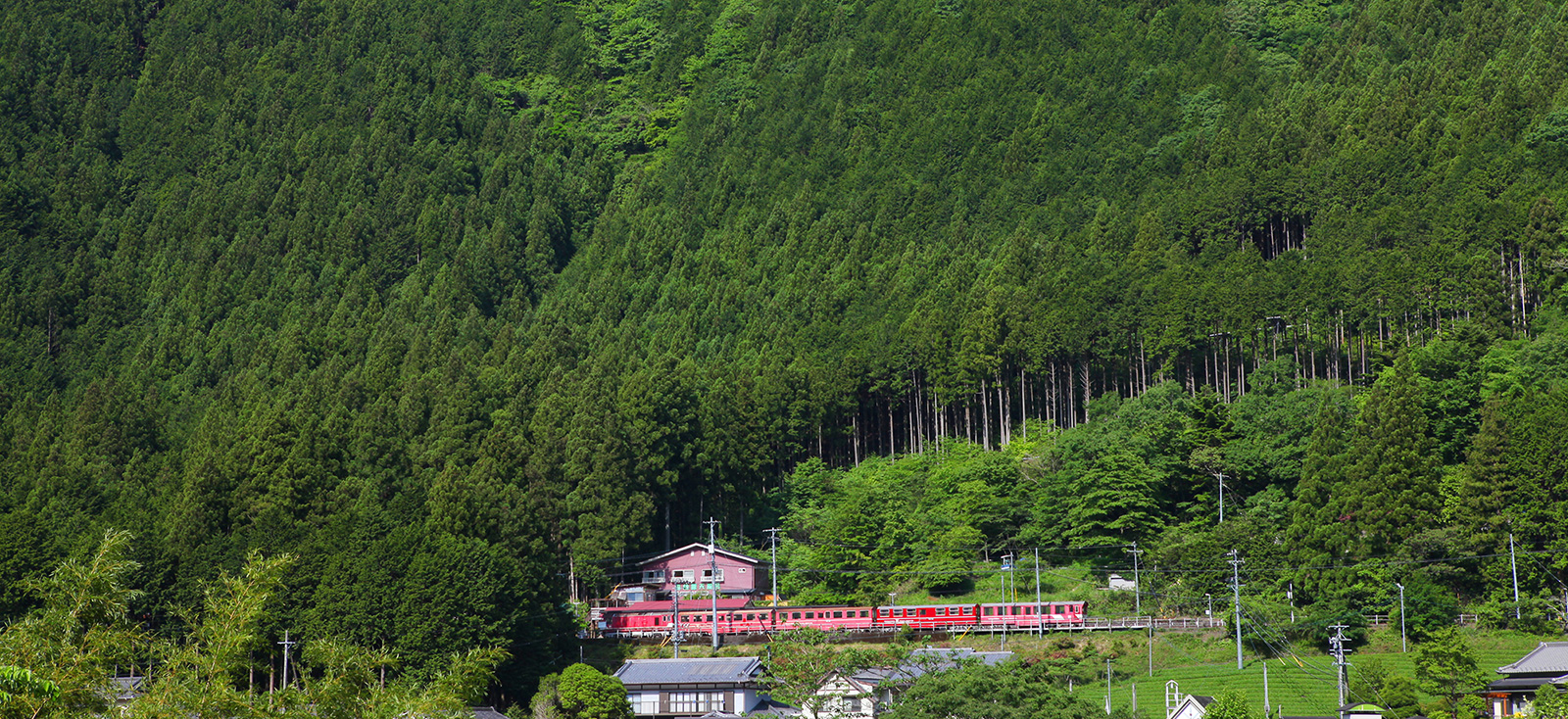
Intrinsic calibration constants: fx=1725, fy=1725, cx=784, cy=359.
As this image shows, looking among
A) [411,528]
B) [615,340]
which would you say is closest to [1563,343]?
[411,528]

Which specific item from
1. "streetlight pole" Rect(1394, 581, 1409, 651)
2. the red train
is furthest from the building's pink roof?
"streetlight pole" Rect(1394, 581, 1409, 651)

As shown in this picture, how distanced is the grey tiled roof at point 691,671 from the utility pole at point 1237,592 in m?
19.4

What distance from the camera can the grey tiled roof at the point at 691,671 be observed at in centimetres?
7125

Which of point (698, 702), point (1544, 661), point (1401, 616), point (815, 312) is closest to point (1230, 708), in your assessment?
point (1544, 661)

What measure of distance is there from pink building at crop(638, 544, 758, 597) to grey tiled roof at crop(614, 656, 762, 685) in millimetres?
17704

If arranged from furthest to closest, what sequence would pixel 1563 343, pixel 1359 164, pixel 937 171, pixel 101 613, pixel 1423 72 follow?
pixel 937 171 < pixel 1423 72 < pixel 1359 164 < pixel 1563 343 < pixel 101 613

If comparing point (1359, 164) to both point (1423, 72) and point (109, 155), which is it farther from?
point (109, 155)

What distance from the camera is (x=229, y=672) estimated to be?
82.6 feet

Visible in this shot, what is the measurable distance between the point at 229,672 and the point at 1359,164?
351ft

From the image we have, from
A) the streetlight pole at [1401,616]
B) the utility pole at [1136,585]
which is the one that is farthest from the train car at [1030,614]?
the streetlight pole at [1401,616]

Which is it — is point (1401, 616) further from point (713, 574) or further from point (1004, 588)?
point (713, 574)

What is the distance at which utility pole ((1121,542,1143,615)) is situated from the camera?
79.4 meters

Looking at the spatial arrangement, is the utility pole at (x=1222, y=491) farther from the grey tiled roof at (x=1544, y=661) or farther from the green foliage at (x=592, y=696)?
the green foliage at (x=592, y=696)

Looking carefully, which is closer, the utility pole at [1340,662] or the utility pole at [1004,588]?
the utility pole at [1340,662]
